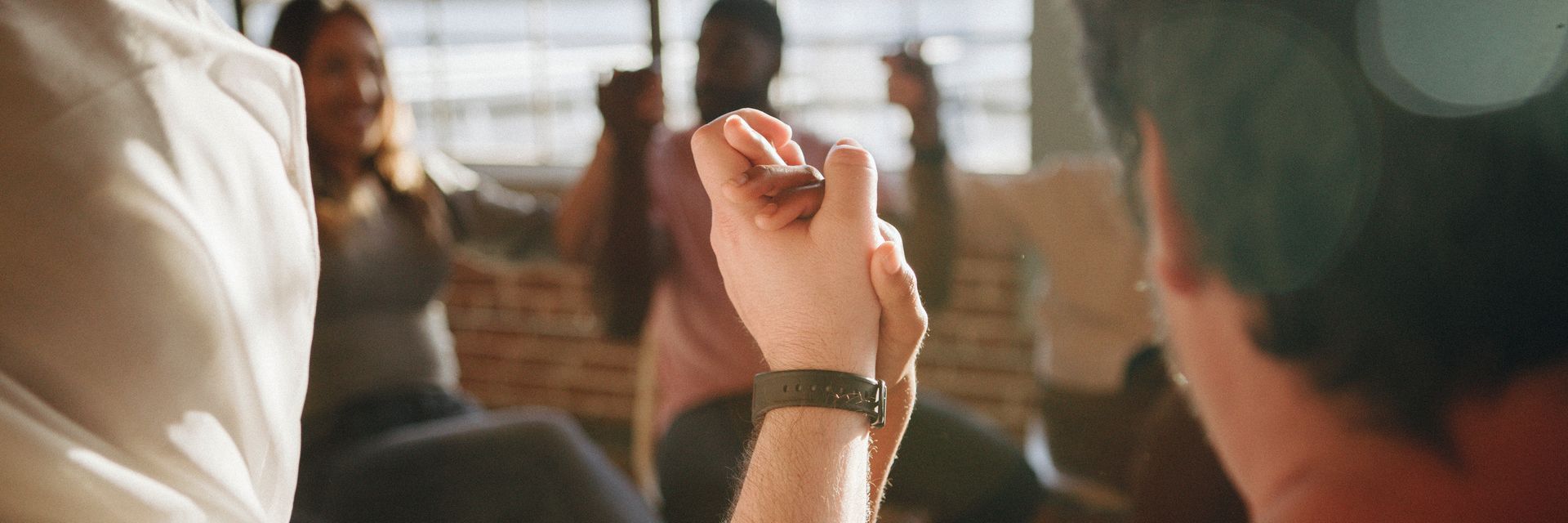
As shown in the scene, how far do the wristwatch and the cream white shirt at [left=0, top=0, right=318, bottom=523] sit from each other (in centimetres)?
21

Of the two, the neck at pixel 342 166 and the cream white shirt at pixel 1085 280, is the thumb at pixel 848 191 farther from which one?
the cream white shirt at pixel 1085 280

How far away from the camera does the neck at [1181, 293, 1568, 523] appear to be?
1.40 feet

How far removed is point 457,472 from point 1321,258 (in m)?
0.65

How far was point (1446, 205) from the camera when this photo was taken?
0.40 metres

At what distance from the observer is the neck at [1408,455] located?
0.43 m

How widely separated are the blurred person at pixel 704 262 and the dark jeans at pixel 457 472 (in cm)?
12

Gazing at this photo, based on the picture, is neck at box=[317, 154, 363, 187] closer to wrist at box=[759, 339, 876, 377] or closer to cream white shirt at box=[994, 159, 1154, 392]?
wrist at box=[759, 339, 876, 377]

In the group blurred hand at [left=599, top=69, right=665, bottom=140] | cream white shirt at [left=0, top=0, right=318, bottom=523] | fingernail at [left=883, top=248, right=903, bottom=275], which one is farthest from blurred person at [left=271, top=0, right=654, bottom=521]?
fingernail at [left=883, top=248, right=903, bottom=275]

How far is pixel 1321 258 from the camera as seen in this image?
0.42 m

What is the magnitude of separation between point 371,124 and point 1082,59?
792 mm

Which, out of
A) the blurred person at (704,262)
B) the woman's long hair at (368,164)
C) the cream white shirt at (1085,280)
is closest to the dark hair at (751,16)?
the blurred person at (704,262)

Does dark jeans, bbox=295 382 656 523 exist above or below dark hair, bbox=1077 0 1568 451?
below

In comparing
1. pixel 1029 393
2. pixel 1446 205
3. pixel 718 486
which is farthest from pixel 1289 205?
pixel 1029 393

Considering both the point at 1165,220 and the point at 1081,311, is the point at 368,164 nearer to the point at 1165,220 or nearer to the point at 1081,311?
the point at 1165,220
